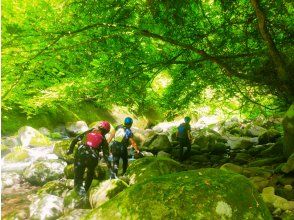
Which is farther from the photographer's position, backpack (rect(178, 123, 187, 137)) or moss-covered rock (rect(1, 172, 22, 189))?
backpack (rect(178, 123, 187, 137))

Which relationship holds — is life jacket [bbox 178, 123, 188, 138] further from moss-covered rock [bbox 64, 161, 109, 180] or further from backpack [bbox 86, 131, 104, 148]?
backpack [bbox 86, 131, 104, 148]

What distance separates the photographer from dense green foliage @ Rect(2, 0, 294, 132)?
5.09 meters

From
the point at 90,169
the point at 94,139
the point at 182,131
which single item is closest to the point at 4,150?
the point at 90,169

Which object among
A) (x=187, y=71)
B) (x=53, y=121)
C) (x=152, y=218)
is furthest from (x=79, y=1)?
(x=53, y=121)

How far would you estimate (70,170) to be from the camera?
28.7ft

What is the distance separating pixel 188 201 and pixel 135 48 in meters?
3.61

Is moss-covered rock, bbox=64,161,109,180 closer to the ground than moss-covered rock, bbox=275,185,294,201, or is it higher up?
higher up

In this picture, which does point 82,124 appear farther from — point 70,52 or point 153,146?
point 70,52

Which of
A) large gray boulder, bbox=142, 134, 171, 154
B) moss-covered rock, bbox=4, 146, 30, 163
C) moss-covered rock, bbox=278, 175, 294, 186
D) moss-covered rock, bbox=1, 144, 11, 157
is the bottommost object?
moss-covered rock, bbox=278, 175, 294, 186

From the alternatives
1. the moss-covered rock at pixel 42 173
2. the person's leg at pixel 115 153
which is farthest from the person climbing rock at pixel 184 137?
the moss-covered rock at pixel 42 173

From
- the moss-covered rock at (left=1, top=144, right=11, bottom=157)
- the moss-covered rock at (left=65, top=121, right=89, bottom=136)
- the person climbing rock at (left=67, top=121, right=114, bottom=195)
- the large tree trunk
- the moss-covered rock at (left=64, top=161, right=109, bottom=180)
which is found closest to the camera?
the large tree trunk

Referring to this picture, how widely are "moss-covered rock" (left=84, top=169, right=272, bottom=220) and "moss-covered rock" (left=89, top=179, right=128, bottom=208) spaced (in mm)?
1958

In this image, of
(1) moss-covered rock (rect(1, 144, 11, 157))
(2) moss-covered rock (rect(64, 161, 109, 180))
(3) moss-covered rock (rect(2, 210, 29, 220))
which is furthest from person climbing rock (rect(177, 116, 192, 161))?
(1) moss-covered rock (rect(1, 144, 11, 157))

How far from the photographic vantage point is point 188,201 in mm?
3582
